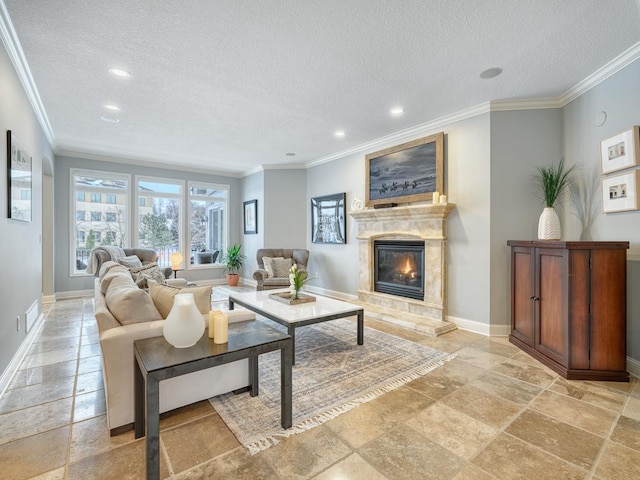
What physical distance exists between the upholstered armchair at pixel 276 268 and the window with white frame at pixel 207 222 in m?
1.91

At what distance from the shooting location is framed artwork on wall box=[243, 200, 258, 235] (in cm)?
725

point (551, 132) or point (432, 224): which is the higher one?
point (551, 132)

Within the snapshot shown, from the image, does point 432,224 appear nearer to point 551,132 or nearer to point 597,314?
point 551,132

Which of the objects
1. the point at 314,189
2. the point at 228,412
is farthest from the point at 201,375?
the point at 314,189

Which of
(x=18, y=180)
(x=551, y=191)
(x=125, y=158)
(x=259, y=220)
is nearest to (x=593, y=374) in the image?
(x=551, y=191)

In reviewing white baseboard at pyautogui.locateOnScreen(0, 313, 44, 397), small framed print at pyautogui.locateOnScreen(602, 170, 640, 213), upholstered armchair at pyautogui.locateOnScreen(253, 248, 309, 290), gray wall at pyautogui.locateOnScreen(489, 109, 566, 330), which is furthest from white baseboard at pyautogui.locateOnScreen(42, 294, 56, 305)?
small framed print at pyautogui.locateOnScreen(602, 170, 640, 213)

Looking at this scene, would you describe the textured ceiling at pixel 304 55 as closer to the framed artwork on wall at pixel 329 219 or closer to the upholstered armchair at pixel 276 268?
the framed artwork on wall at pixel 329 219

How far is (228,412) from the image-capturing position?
212 cm

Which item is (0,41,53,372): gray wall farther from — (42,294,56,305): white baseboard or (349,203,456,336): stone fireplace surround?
(349,203,456,336): stone fireplace surround

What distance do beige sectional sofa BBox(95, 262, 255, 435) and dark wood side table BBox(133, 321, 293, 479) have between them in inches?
2.6

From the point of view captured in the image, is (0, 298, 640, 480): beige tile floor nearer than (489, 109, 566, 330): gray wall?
Yes

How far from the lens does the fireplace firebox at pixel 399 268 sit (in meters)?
4.55

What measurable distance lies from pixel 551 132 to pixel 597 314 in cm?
219

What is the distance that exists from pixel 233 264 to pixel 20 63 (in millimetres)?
5195
